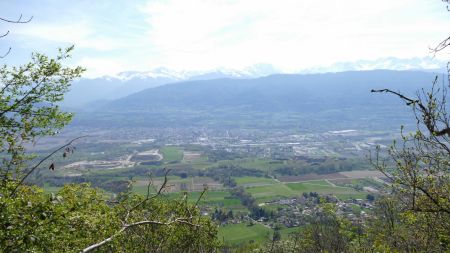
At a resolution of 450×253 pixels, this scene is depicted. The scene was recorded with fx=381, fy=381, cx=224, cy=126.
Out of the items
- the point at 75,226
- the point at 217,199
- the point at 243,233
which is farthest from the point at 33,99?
the point at 217,199

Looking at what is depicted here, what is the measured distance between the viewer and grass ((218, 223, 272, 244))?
51.7 metres

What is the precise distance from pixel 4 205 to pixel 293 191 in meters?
79.6

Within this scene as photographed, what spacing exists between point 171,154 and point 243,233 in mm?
84359

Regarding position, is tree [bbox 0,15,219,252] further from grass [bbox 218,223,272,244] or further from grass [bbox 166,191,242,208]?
grass [bbox 166,191,242,208]

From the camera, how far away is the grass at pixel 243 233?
51669 mm

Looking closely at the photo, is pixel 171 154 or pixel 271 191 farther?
pixel 171 154

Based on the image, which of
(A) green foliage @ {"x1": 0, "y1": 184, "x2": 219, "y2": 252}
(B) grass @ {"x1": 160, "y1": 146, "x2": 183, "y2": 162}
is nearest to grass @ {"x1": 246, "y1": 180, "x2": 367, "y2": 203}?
(B) grass @ {"x1": 160, "y1": 146, "x2": 183, "y2": 162}

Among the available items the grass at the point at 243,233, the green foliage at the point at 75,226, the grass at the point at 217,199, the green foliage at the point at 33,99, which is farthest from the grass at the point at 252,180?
the green foliage at the point at 33,99

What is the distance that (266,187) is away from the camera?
86.8m

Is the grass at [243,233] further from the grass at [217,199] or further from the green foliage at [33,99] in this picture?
the green foliage at [33,99]

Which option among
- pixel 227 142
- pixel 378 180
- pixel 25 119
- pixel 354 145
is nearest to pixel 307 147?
pixel 354 145

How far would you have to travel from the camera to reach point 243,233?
55.5 m

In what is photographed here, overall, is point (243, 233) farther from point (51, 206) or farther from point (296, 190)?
point (51, 206)

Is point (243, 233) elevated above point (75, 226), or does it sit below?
below
